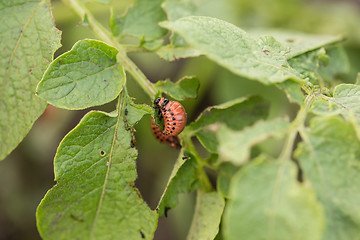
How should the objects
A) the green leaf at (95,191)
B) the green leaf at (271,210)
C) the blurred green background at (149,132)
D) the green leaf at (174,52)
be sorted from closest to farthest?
the green leaf at (271,210)
the green leaf at (95,191)
the green leaf at (174,52)
the blurred green background at (149,132)

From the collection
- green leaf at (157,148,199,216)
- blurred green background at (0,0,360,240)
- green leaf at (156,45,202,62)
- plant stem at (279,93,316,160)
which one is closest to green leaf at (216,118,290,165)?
plant stem at (279,93,316,160)

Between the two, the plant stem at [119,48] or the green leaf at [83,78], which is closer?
the green leaf at [83,78]

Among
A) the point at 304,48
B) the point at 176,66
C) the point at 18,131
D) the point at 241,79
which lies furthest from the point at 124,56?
the point at 176,66

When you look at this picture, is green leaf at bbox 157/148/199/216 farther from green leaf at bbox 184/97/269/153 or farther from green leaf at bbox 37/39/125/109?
green leaf at bbox 37/39/125/109

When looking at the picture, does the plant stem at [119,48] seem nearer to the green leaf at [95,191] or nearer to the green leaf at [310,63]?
the green leaf at [95,191]

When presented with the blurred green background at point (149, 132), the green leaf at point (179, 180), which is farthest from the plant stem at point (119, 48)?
the blurred green background at point (149, 132)

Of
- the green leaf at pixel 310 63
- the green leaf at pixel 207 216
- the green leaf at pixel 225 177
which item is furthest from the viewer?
the green leaf at pixel 310 63
